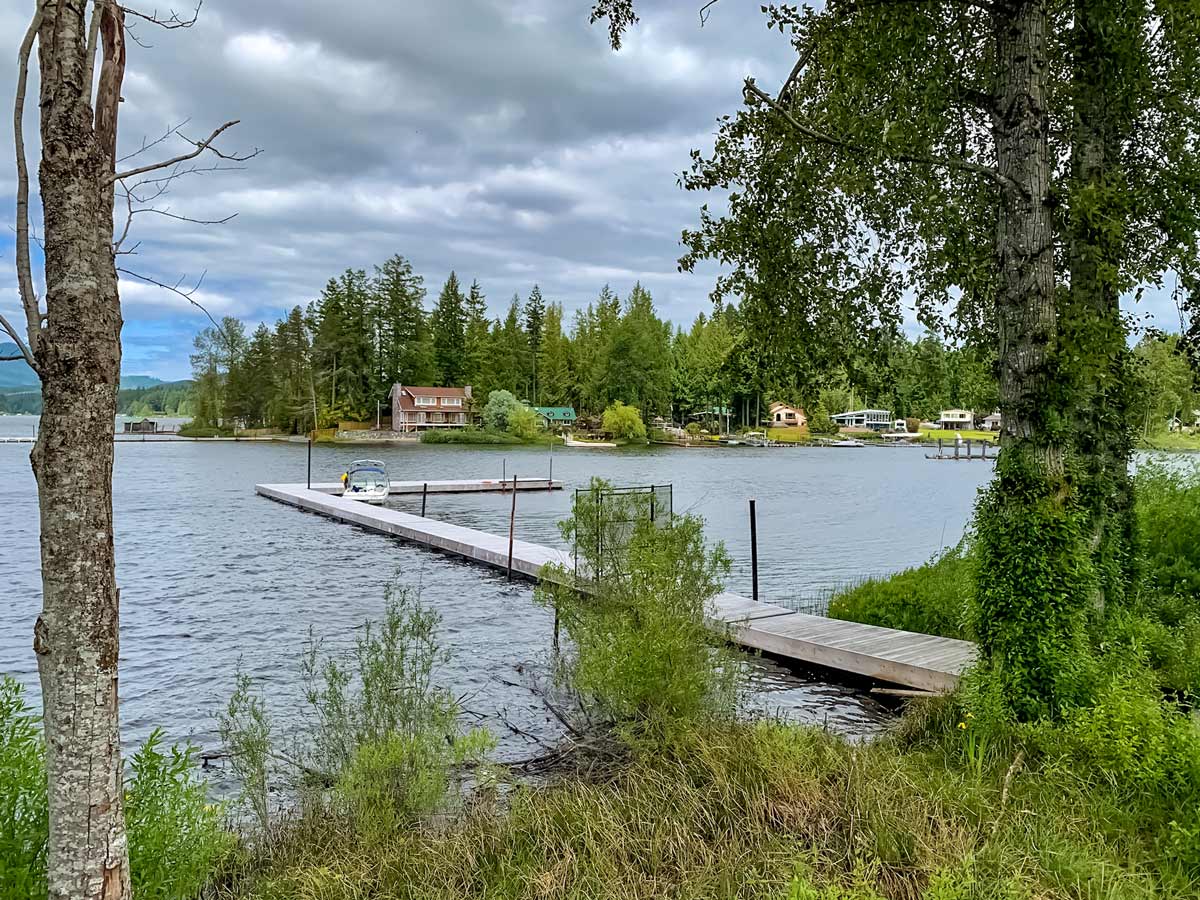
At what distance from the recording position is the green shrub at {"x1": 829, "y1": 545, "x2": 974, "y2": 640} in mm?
7988

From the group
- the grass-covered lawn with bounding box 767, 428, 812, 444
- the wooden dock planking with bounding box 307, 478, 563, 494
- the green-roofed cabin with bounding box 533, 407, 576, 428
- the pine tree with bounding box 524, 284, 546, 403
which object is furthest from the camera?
the grass-covered lawn with bounding box 767, 428, 812, 444

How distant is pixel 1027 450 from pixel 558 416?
67703mm

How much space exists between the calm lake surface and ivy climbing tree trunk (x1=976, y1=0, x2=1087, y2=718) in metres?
2.02

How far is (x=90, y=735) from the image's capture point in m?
1.93

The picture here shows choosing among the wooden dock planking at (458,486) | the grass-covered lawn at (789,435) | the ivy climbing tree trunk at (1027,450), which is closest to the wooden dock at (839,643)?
the ivy climbing tree trunk at (1027,450)

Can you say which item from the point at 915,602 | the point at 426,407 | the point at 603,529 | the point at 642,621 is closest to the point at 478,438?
the point at 426,407

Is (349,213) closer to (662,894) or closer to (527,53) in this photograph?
(527,53)

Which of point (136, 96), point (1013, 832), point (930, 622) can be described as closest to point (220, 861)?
point (136, 96)

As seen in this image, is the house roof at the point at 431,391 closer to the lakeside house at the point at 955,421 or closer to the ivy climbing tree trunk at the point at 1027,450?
the lakeside house at the point at 955,421

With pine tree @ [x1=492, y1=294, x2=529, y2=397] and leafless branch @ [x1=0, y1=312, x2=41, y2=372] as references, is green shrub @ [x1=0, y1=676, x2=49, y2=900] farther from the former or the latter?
pine tree @ [x1=492, y1=294, x2=529, y2=397]

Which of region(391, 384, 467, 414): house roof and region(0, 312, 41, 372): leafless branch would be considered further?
region(391, 384, 467, 414): house roof

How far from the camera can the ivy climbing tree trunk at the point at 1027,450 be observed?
13.4ft

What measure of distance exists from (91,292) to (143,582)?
12.0 metres

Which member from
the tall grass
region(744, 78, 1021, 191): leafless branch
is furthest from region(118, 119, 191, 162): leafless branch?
region(744, 78, 1021, 191): leafless branch
